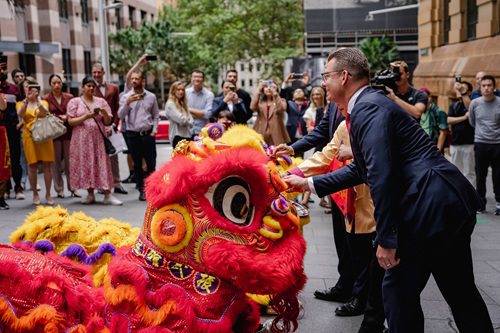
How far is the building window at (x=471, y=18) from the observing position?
15602 millimetres

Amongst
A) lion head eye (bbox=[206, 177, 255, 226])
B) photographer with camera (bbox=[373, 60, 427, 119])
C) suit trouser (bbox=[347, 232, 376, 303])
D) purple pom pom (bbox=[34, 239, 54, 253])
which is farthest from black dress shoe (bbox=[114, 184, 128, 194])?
lion head eye (bbox=[206, 177, 255, 226])

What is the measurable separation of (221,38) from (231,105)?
33.5m

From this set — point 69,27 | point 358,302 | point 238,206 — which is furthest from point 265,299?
point 69,27

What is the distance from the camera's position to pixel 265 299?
3.97m

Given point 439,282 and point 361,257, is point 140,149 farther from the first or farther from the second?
point 439,282

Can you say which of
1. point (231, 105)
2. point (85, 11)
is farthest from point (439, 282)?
point (85, 11)

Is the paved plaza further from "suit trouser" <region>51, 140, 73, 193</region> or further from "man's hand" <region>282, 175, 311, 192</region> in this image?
"man's hand" <region>282, 175, 311, 192</region>

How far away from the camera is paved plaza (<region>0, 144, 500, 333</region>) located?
438 cm

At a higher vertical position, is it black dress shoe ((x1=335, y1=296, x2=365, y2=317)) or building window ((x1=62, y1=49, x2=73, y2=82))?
building window ((x1=62, y1=49, x2=73, y2=82))

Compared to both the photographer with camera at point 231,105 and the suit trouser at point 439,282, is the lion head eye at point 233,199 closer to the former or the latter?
the suit trouser at point 439,282

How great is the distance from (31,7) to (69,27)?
6835mm

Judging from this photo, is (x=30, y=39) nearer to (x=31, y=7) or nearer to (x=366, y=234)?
(x=31, y=7)

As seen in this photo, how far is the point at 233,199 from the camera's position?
9.80 ft

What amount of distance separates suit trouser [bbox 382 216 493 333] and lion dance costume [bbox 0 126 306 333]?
Answer: 537 millimetres
